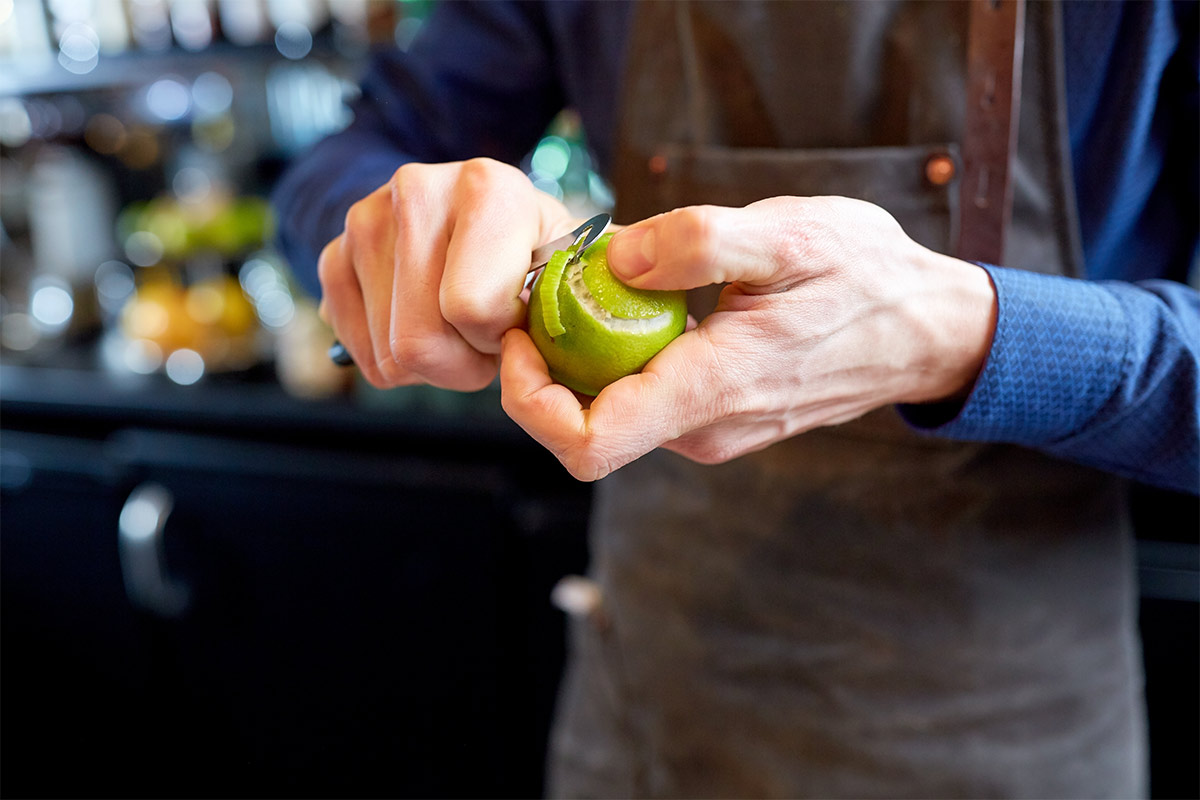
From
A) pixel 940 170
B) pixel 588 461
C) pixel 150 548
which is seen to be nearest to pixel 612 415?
pixel 588 461

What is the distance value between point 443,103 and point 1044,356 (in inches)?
26.8

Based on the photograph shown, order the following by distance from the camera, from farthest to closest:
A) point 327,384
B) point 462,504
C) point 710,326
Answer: point 327,384 → point 462,504 → point 710,326

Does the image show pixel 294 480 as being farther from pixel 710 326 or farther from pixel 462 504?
pixel 710 326

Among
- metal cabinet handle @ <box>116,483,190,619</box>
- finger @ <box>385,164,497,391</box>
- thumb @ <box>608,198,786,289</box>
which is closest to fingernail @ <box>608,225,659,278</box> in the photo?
thumb @ <box>608,198,786,289</box>

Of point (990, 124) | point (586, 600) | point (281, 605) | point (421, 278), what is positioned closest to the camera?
point (421, 278)

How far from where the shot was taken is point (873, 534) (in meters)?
0.74

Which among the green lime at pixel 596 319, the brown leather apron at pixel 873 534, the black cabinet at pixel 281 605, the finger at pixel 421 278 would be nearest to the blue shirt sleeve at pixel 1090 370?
the brown leather apron at pixel 873 534

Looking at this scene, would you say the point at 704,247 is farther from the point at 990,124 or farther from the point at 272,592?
the point at 272,592

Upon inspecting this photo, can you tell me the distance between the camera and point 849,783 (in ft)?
2.53

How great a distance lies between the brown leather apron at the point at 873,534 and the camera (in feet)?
2.12

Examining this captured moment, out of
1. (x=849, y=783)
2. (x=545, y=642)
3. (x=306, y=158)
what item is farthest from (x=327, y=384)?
(x=849, y=783)

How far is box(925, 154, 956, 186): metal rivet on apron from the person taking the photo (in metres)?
0.63

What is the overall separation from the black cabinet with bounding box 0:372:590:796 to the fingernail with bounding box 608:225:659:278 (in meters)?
0.91

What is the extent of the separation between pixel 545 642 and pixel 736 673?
0.64 m
